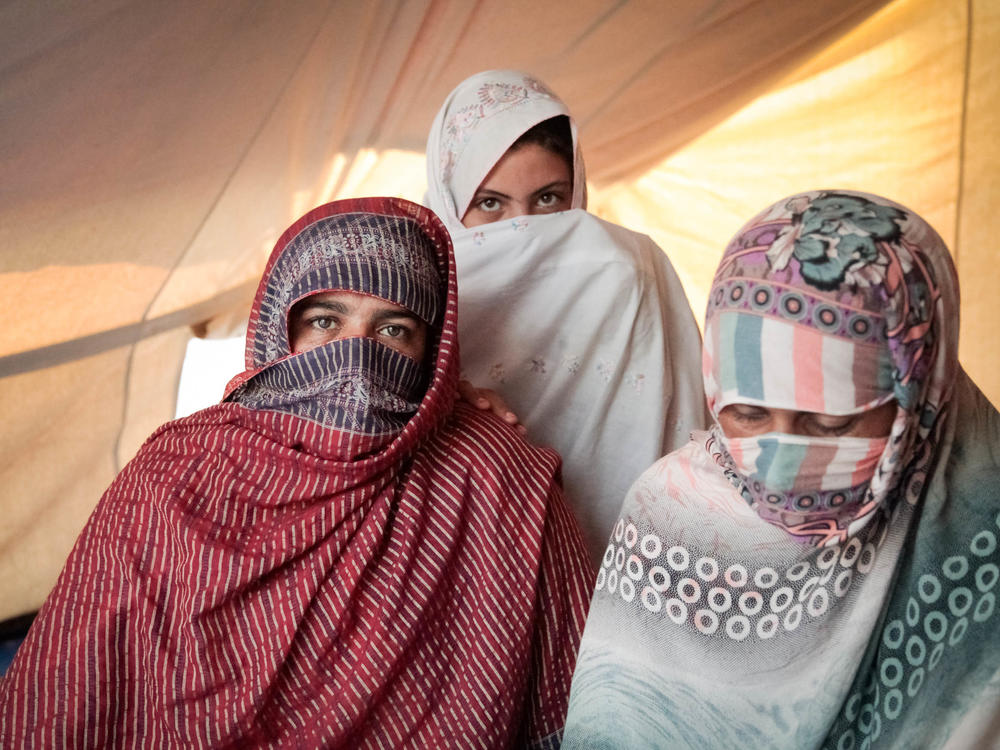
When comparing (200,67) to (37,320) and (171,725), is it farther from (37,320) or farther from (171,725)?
(171,725)

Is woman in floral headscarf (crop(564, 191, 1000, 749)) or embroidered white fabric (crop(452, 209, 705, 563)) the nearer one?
woman in floral headscarf (crop(564, 191, 1000, 749))

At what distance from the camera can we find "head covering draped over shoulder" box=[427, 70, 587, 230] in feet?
7.78

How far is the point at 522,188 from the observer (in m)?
2.38

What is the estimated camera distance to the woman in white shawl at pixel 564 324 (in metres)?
2.31

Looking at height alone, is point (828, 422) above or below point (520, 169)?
below

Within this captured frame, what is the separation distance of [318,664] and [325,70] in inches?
68.4

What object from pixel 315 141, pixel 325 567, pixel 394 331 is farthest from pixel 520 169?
pixel 325 567

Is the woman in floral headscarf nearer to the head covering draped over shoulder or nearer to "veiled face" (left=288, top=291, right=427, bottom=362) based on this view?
"veiled face" (left=288, top=291, right=427, bottom=362)

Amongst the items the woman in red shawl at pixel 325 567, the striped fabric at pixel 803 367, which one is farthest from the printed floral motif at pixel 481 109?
the striped fabric at pixel 803 367

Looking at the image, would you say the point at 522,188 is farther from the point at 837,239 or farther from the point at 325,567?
the point at 837,239

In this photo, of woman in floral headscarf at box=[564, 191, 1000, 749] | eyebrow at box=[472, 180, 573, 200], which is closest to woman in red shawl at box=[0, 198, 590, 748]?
woman in floral headscarf at box=[564, 191, 1000, 749]

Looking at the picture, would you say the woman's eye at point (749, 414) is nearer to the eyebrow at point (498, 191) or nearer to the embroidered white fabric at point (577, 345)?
the embroidered white fabric at point (577, 345)

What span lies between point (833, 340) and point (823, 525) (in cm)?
27

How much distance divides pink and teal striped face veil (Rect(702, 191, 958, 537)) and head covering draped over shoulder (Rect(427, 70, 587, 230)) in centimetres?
111
